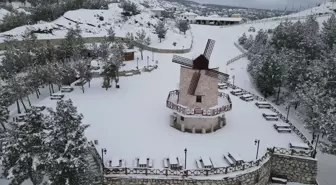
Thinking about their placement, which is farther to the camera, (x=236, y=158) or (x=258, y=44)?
(x=258, y=44)

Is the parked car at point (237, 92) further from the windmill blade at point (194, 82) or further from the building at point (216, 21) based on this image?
the building at point (216, 21)

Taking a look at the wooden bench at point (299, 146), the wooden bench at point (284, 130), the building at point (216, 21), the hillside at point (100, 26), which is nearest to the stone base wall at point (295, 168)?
the wooden bench at point (299, 146)

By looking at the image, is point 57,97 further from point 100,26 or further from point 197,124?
point 100,26

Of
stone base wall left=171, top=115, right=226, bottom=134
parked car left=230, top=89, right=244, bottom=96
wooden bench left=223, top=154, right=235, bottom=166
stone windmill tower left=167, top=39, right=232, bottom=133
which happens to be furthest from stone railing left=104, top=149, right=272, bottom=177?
parked car left=230, top=89, right=244, bottom=96

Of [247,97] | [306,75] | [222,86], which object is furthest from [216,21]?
[247,97]

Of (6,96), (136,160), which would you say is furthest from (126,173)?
(6,96)

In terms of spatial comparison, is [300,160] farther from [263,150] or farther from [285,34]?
[285,34]
